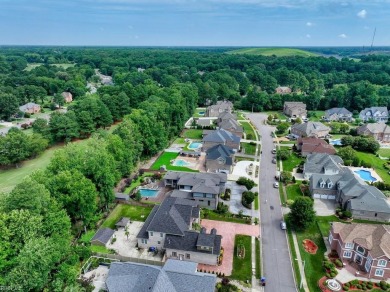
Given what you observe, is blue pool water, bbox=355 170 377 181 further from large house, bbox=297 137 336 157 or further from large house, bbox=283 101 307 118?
large house, bbox=283 101 307 118

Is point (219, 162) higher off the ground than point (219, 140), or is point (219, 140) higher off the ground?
point (219, 140)

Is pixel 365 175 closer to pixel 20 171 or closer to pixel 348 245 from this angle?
pixel 348 245

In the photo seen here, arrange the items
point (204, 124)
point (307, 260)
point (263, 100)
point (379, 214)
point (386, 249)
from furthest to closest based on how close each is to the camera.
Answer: point (263, 100)
point (204, 124)
point (379, 214)
point (307, 260)
point (386, 249)

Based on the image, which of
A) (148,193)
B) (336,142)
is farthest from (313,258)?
(336,142)

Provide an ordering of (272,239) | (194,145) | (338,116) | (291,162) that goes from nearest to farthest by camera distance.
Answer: (272,239), (291,162), (194,145), (338,116)

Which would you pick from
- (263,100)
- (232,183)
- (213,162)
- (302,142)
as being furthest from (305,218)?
(263,100)

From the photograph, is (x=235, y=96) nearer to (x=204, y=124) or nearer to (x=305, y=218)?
(x=204, y=124)

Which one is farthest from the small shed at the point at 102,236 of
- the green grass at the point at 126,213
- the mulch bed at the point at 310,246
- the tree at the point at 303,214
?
the mulch bed at the point at 310,246
